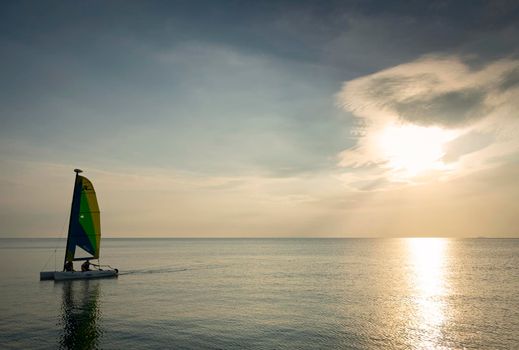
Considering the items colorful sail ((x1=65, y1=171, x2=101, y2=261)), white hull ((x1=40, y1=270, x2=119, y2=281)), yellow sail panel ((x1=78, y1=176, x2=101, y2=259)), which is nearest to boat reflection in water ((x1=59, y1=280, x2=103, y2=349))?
white hull ((x1=40, y1=270, x2=119, y2=281))

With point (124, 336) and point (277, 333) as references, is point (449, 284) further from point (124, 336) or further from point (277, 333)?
point (124, 336)

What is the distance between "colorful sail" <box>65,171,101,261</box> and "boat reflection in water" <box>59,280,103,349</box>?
7906mm

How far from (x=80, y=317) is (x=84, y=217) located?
30480mm

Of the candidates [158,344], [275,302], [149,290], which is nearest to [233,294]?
[275,302]

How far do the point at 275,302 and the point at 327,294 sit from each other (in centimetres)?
1089

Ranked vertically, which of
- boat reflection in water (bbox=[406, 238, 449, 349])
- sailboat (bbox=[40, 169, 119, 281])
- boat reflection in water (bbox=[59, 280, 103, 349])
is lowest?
boat reflection in water (bbox=[406, 238, 449, 349])

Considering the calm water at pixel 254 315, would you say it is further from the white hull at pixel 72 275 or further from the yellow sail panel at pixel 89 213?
the yellow sail panel at pixel 89 213

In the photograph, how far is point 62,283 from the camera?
62.4 meters

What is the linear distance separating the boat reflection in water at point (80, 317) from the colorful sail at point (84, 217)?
7.91 m

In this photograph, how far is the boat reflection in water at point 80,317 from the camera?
3119cm

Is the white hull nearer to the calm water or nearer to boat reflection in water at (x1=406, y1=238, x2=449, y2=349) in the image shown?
the calm water

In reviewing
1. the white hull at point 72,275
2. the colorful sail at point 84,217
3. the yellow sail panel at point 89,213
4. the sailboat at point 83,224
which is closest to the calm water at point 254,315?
the white hull at point 72,275

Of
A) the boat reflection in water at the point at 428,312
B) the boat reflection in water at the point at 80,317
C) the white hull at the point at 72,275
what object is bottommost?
the boat reflection in water at the point at 428,312

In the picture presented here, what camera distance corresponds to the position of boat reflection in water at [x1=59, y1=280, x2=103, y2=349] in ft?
102
